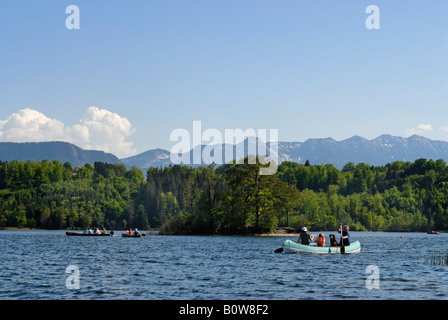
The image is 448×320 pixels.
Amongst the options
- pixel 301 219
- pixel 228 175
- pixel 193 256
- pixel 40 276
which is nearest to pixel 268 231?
pixel 228 175

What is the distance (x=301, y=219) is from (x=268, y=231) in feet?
159

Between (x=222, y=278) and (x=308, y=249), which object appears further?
(x=308, y=249)

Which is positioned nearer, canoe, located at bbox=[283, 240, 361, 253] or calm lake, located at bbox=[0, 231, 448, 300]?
calm lake, located at bbox=[0, 231, 448, 300]

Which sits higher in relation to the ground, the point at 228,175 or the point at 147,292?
the point at 228,175

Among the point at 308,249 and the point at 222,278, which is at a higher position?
the point at 308,249

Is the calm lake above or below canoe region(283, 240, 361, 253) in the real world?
below

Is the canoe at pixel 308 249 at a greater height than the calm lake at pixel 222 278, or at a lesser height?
greater

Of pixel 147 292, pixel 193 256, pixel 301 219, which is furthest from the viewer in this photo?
pixel 301 219

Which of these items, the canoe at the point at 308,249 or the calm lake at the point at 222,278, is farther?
the canoe at the point at 308,249

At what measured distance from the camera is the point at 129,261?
53.0m

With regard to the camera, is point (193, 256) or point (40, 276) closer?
point (40, 276)
